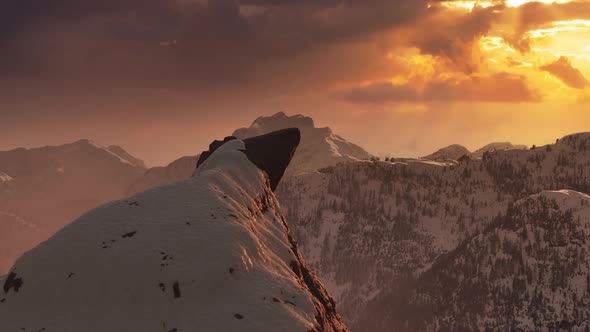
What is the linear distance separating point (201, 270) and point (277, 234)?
9682mm

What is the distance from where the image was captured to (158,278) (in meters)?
32.4

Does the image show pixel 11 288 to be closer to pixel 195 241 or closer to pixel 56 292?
pixel 56 292

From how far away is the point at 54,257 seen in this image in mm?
33875

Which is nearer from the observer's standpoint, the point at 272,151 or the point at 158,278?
the point at 158,278

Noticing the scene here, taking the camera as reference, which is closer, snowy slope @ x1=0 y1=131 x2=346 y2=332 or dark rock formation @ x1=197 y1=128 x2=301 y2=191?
snowy slope @ x1=0 y1=131 x2=346 y2=332

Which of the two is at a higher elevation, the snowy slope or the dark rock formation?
the dark rock formation

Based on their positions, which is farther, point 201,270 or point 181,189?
point 181,189

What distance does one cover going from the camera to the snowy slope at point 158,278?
1241 inches

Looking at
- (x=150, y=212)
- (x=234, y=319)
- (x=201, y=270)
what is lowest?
(x=234, y=319)

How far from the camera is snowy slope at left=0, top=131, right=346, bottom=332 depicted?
103 feet

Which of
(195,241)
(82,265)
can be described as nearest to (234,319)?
(195,241)

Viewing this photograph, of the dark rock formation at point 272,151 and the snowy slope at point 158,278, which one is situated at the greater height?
the dark rock formation at point 272,151

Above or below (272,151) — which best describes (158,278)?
below

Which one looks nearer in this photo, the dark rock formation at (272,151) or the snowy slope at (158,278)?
the snowy slope at (158,278)
